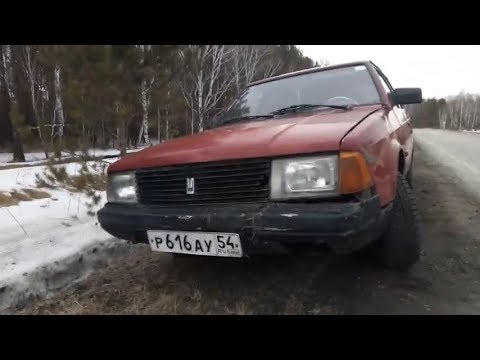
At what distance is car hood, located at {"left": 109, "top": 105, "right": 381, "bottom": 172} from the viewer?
1.64 m

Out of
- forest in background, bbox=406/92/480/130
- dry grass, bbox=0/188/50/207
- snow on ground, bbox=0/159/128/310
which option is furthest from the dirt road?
forest in background, bbox=406/92/480/130

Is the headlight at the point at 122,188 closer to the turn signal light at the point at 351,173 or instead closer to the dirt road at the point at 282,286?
→ the dirt road at the point at 282,286

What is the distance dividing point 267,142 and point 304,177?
0.78ft

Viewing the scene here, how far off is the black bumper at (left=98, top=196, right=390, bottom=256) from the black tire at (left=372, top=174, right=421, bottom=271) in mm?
253

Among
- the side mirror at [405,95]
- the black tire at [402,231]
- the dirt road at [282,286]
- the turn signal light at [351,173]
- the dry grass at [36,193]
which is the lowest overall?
the dirt road at [282,286]

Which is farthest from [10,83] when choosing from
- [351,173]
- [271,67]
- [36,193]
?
Result: [351,173]

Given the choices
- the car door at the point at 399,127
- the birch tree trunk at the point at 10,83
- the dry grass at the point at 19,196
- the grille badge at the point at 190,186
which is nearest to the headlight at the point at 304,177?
the grille badge at the point at 190,186

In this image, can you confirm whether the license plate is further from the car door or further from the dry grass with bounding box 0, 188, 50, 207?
the dry grass with bounding box 0, 188, 50, 207

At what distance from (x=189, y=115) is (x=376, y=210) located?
14790 mm

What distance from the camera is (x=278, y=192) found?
1.67 meters

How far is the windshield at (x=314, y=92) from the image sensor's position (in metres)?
2.64

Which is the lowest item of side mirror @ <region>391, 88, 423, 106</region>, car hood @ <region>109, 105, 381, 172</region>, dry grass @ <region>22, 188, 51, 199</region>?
dry grass @ <region>22, 188, 51, 199</region>

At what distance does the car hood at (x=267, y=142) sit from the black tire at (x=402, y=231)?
0.50 meters
